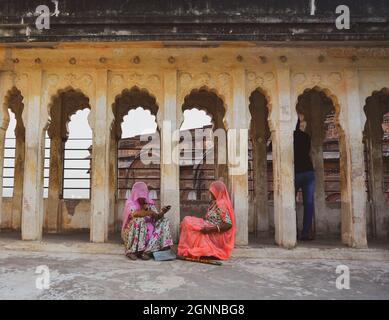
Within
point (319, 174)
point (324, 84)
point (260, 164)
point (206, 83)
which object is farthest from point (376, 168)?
point (206, 83)

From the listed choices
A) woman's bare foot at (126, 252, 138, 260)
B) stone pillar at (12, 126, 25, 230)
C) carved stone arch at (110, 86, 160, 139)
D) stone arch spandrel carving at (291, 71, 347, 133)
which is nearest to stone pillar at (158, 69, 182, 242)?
woman's bare foot at (126, 252, 138, 260)

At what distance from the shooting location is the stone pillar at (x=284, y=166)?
651 centimetres

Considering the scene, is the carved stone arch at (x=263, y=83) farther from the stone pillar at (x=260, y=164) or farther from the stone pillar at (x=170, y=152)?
→ the stone pillar at (x=260, y=164)

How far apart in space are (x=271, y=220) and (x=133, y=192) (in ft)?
12.6

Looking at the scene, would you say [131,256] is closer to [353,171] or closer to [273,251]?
[273,251]

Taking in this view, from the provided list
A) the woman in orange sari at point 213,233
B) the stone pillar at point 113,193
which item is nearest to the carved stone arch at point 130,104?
the stone pillar at point 113,193

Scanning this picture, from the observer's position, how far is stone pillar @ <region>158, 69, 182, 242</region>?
21.9 ft

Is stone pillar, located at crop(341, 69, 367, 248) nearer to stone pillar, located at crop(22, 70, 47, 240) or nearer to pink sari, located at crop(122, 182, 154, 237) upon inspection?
pink sari, located at crop(122, 182, 154, 237)

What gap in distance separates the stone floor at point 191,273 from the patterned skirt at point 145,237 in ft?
0.97

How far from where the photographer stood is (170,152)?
22.3 ft

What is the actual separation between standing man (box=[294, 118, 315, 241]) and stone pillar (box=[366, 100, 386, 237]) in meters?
2.05

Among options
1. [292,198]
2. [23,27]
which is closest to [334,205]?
[292,198]
